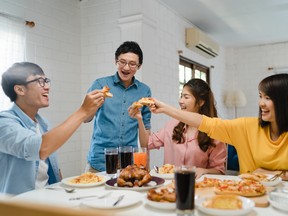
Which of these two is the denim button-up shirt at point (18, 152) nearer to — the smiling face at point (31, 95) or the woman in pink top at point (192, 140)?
the smiling face at point (31, 95)

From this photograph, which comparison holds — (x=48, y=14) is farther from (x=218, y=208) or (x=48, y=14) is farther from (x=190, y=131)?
(x=218, y=208)

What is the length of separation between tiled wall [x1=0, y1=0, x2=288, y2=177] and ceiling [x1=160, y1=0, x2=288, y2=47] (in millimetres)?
167

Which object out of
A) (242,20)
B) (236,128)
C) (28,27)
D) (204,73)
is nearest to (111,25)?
(28,27)

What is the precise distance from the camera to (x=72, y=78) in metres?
1.62

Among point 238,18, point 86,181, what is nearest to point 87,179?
point 86,181

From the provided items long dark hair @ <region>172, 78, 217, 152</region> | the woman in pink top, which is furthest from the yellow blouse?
long dark hair @ <region>172, 78, 217, 152</region>

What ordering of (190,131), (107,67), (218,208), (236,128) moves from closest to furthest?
1. (218,208)
2. (236,128)
3. (190,131)
4. (107,67)

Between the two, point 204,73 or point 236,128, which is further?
point 204,73

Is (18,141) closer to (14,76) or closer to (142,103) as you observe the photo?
(14,76)

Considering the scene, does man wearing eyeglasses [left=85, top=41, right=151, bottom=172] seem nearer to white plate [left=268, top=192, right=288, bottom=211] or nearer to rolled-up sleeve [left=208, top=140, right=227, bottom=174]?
rolled-up sleeve [left=208, top=140, right=227, bottom=174]

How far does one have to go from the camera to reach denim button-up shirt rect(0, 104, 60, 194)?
0.85m

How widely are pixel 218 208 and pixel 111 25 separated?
1.72 m

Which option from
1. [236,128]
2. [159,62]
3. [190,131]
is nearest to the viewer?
[236,128]

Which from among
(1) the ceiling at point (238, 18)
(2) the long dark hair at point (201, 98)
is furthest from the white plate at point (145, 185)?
(1) the ceiling at point (238, 18)
